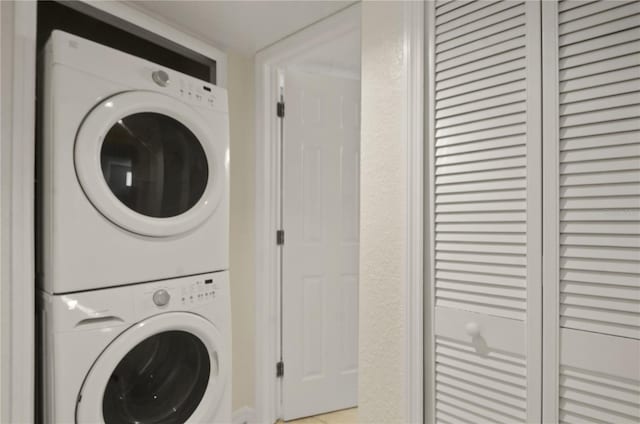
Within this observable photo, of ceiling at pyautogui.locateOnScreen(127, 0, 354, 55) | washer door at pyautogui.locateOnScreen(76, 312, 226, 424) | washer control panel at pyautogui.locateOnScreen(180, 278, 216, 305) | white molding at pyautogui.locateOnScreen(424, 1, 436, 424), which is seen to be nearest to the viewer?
white molding at pyautogui.locateOnScreen(424, 1, 436, 424)

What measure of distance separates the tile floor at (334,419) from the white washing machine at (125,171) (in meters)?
1.20

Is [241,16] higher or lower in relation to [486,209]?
higher

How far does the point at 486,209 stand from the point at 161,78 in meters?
1.29

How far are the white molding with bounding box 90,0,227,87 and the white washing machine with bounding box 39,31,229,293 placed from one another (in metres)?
0.38

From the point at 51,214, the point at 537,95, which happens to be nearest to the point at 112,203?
the point at 51,214

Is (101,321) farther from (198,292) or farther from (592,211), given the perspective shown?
(592,211)

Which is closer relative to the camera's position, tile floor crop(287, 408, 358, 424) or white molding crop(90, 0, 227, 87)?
white molding crop(90, 0, 227, 87)

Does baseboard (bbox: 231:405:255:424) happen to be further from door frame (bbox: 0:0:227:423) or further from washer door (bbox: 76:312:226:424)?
door frame (bbox: 0:0:227:423)

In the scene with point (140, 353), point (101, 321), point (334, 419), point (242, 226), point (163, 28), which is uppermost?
point (163, 28)

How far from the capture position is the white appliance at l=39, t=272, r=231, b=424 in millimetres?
1171

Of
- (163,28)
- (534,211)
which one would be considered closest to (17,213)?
(163,28)

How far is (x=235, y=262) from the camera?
218cm

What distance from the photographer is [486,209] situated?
102 centimetres

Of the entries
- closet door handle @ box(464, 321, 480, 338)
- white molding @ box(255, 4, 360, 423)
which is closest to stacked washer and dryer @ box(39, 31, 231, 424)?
white molding @ box(255, 4, 360, 423)
